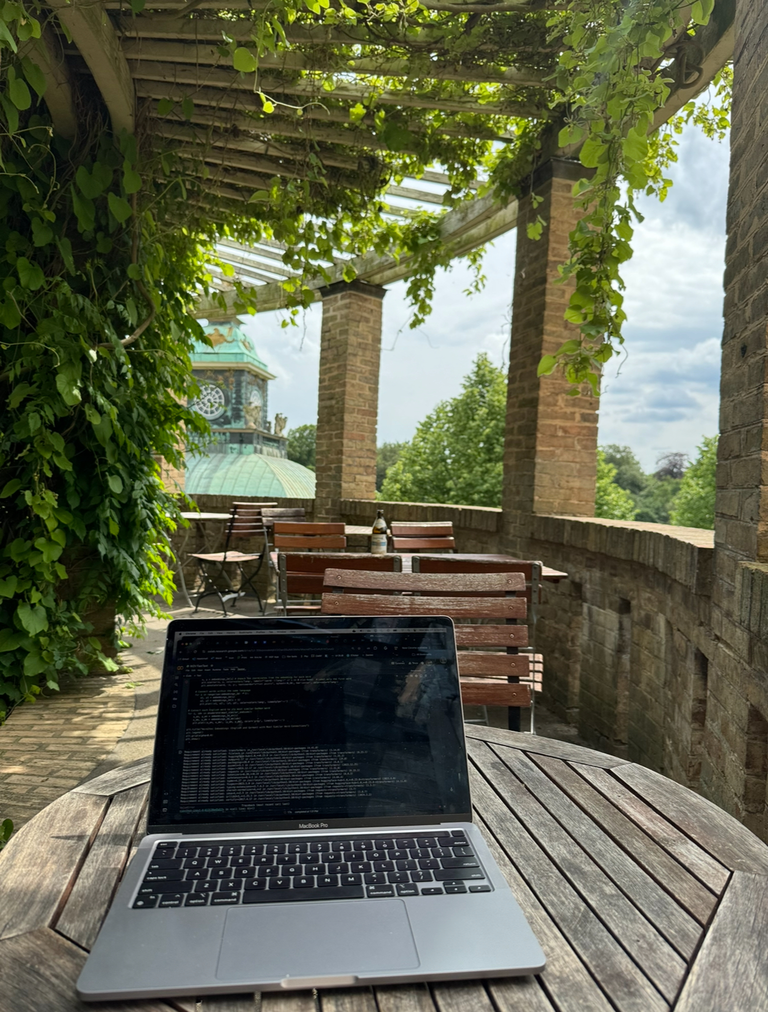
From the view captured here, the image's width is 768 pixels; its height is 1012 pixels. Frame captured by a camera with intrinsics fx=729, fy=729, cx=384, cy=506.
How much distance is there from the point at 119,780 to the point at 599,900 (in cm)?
74

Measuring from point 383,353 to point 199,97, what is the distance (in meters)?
3.82

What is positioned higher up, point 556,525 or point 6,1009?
point 556,525

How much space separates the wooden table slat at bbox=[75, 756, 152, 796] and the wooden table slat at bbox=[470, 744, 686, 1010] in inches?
22.9

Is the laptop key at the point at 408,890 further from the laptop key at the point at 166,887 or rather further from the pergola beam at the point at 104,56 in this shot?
the pergola beam at the point at 104,56

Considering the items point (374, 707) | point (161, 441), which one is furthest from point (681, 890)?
point (161, 441)

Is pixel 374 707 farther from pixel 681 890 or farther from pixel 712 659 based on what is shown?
pixel 712 659

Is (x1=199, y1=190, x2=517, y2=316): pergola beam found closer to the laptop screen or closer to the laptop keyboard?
the laptop screen

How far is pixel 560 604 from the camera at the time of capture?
407 centimetres

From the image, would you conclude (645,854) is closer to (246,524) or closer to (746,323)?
(746,323)

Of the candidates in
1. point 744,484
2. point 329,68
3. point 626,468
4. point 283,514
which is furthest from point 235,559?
point 626,468

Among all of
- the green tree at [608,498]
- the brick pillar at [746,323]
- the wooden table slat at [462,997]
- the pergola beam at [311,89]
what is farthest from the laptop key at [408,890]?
the green tree at [608,498]

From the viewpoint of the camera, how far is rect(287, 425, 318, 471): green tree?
152 ft

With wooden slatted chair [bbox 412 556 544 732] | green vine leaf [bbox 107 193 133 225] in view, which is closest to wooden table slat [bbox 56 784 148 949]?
wooden slatted chair [bbox 412 556 544 732]

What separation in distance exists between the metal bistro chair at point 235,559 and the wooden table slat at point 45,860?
15.3ft
